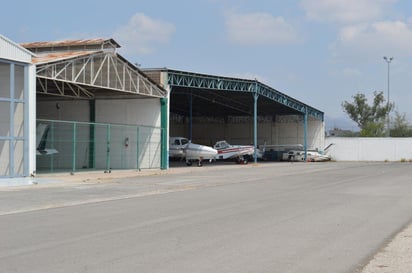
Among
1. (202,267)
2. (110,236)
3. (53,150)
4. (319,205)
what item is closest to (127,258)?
(202,267)

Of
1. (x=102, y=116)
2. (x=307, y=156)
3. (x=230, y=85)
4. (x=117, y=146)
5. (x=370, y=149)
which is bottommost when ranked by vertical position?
(x=307, y=156)

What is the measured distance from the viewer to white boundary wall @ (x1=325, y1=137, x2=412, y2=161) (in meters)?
64.7

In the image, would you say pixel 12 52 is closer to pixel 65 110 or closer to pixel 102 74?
pixel 102 74

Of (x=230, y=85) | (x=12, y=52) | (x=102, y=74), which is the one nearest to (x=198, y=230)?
(x=12, y=52)

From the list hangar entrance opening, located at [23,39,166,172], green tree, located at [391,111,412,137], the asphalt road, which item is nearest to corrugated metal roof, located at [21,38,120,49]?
hangar entrance opening, located at [23,39,166,172]

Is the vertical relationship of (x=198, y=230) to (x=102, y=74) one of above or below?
below

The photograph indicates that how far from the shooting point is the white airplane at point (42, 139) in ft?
111

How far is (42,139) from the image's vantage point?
34.3 m

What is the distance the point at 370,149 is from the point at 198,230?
57623 mm

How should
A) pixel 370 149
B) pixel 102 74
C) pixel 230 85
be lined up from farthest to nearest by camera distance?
1. pixel 370 149
2. pixel 230 85
3. pixel 102 74

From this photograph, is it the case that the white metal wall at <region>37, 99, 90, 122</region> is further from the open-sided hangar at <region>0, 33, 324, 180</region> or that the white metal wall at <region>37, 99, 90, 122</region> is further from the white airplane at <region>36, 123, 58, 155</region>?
the white airplane at <region>36, 123, 58, 155</region>

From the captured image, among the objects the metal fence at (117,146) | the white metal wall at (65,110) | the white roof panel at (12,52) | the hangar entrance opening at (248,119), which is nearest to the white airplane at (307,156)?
the hangar entrance opening at (248,119)

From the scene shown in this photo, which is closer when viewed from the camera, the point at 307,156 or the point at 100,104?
the point at 100,104

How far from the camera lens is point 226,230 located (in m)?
11.5
